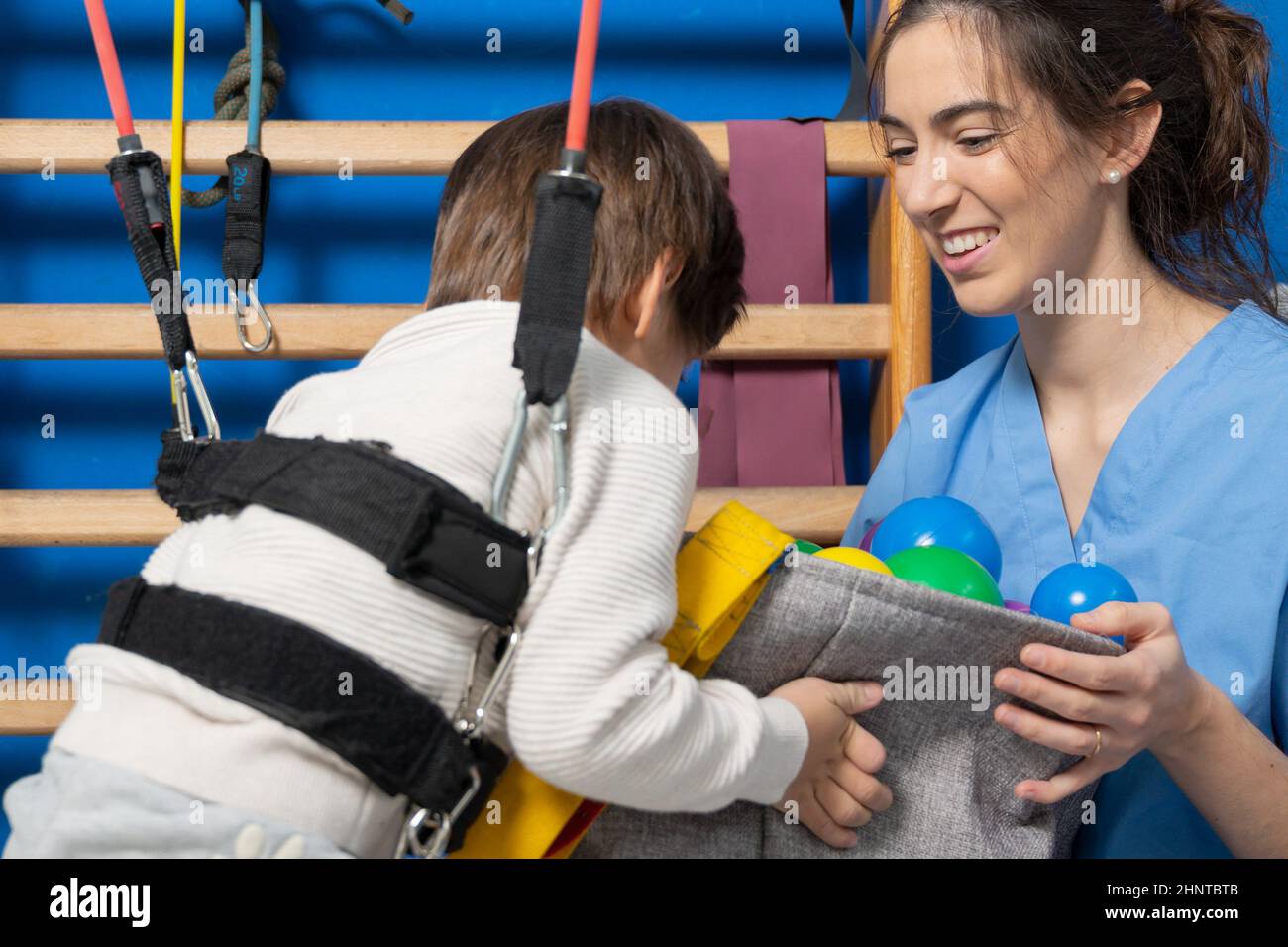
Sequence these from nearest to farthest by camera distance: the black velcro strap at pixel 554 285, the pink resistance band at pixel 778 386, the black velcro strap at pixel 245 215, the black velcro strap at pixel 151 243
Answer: the black velcro strap at pixel 554 285 → the black velcro strap at pixel 151 243 → the black velcro strap at pixel 245 215 → the pink resistance band at pixel 778 386

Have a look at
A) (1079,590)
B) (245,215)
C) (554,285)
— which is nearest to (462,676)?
(554,285)

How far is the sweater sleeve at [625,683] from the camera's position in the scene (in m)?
0.63

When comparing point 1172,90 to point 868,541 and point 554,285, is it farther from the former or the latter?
point 554,285

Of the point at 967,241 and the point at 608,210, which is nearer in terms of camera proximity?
the point at 608,210

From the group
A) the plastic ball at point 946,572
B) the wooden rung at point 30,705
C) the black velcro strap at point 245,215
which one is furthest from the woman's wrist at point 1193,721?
the wooden rung at point 30,705

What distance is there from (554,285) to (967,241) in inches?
22.7

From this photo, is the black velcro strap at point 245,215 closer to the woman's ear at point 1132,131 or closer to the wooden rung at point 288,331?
the wooden rung at point 288,331

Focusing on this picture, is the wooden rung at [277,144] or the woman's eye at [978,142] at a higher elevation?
the woman's eye at [978,142]

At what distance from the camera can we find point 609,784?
25.4 inches

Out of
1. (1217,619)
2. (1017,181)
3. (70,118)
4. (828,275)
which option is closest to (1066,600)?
(1217,619)

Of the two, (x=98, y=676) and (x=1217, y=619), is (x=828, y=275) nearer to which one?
(x=1217, y=619)

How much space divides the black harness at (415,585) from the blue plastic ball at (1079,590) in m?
0.42

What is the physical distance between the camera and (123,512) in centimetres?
127
